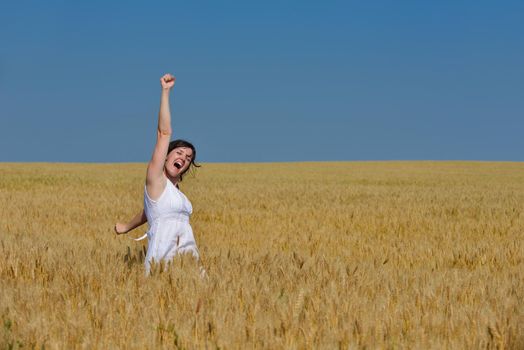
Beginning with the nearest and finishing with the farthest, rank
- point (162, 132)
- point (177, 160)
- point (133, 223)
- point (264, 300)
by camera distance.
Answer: point (264, 300) → point (162, 132) → point (177, 160) → point (133, 223)

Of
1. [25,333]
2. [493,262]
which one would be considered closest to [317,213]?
[493,262]

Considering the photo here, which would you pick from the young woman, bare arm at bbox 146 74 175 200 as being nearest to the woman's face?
the young woman

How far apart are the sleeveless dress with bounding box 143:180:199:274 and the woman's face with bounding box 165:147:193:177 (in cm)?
13

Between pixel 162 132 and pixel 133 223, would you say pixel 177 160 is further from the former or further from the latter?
pixel 133 223

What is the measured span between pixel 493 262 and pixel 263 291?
13.2 feet

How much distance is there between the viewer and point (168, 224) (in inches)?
192

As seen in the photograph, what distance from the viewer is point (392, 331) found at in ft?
10.5

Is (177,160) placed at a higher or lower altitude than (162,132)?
lower

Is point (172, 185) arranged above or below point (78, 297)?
above

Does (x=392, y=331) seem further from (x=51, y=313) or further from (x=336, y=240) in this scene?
(x=336, y=240)

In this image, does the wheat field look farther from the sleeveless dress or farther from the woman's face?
the woman's face

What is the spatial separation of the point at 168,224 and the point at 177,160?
1.53ft

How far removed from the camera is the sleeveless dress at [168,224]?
4824 mm

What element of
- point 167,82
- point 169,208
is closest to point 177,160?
point 169,208
